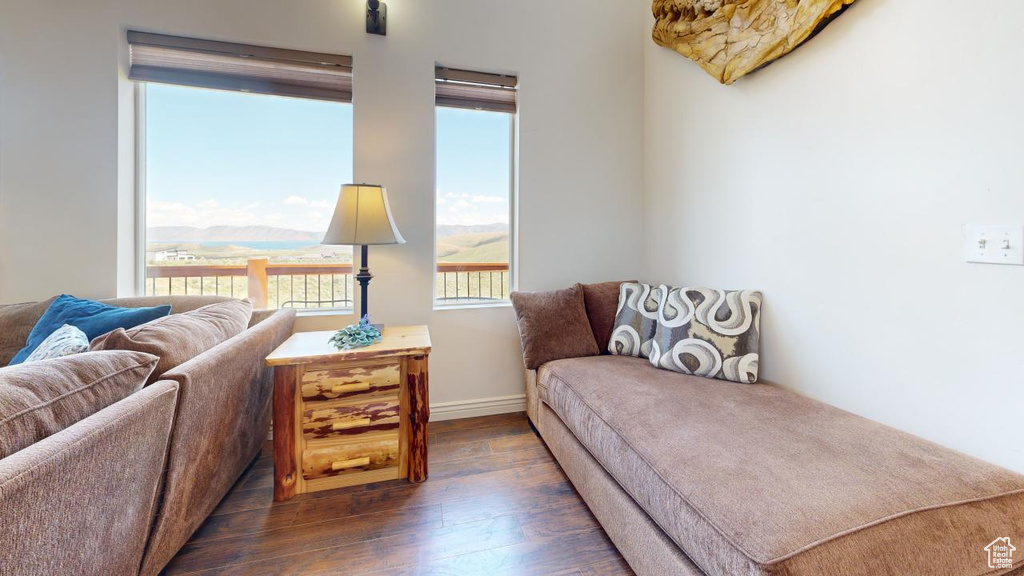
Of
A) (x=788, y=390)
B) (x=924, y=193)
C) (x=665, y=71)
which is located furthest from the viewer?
(x=665, y=71)

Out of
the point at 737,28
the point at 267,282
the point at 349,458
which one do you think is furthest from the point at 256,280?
the point at 737,28

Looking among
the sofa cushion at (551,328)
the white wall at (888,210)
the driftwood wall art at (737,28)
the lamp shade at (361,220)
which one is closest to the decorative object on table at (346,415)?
the lamp shade at (361,220)

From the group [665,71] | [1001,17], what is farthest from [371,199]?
[1001,17]

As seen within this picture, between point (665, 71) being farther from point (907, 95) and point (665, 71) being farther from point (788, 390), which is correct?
point (788, 390)

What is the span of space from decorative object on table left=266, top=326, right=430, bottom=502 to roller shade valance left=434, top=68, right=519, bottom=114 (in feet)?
5.13

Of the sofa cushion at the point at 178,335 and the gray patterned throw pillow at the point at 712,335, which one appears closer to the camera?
the sofa cushion at the point at 178,335

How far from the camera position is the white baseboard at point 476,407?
241cm

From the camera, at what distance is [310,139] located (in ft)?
7.61

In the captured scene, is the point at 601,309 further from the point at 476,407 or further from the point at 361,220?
→ the point at 361,220

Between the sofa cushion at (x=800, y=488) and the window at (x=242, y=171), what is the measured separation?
1971 millimetres

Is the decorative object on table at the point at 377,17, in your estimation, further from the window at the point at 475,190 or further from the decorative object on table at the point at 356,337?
the decorative object on table at the point at 356,337

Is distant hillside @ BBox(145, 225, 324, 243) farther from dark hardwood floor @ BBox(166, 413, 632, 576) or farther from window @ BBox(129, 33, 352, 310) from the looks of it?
dark hardwood floor @ BBox(166, 413, 632, 576)

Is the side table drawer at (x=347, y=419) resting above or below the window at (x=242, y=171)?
below

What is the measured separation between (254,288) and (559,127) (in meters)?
2.14
